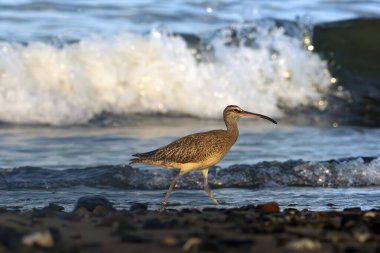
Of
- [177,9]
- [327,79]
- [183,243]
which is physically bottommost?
[183,243]

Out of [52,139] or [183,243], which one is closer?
[183,243]

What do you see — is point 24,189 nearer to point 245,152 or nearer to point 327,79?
point 245,152

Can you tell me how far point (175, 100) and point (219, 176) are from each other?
18.9ft

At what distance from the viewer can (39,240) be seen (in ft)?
18.7

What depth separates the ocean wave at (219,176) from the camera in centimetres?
1041

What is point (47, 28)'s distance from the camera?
18.5 metres

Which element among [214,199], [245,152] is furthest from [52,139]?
[214,199]

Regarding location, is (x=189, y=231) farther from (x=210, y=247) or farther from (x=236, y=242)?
(x=210, y=247)

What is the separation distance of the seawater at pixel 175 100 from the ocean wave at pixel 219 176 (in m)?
0.02

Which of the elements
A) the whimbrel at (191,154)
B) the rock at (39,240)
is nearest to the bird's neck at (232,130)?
the whimbrel at (191,154)

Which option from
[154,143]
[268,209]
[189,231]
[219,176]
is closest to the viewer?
[189,231]

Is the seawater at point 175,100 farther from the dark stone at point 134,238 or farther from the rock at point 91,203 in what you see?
the dark stone at point 134,238

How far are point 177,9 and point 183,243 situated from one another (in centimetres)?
1495

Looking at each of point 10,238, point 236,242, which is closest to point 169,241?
point 236,242
